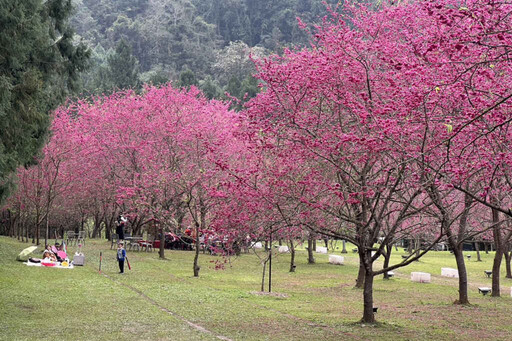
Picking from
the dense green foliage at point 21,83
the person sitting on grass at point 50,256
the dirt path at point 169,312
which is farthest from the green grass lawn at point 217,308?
the dense green foliage at point 21,83

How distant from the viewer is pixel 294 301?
17703mm

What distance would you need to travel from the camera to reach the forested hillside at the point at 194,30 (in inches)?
3942

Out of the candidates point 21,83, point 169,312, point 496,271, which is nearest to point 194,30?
point 496,271

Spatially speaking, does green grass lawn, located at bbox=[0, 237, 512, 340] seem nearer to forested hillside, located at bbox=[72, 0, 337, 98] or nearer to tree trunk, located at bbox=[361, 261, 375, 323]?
tree trunk, located at bbox=[361, 261, 375, 323]

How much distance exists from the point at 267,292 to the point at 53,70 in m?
11.3

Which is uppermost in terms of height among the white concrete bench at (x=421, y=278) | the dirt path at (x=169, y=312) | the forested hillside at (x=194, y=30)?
the forested hillside at (x=194, y=30)

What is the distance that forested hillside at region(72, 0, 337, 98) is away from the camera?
10012 centimetres

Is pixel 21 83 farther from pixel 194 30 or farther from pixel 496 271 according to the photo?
pixel 194 30

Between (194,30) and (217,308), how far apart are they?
10222 centimetres

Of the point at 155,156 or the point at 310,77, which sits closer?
the point at 310,77

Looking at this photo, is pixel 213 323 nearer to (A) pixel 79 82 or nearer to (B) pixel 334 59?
(B) pixel 334 59

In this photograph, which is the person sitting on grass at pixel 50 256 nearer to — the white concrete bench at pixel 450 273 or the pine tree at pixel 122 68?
the white concrete bench at pixel 450 273

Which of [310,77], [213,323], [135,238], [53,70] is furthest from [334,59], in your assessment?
[135,238]

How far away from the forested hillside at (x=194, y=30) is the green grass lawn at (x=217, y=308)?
2874 inches
